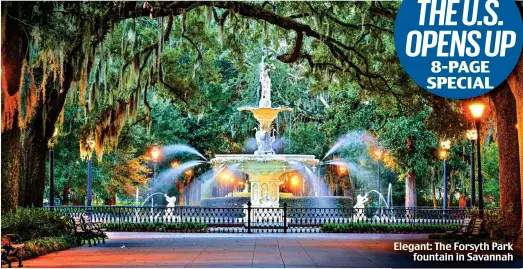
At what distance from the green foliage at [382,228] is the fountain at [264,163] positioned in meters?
4.11

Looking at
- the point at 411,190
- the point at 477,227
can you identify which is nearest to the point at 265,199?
the point at 411,190

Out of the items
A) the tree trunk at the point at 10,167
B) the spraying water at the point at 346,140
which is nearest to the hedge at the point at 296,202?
the spraying water at the point at 346,140

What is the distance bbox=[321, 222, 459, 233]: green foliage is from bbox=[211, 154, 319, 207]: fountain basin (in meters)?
4.11

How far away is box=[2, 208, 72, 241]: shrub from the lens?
18.1 metres

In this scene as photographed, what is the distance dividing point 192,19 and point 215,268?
48.3 feet

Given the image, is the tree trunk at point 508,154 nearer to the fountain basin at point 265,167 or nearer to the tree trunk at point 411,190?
the fountain basin at point 265,167

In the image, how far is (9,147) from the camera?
62.0 feet

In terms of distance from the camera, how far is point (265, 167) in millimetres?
32656

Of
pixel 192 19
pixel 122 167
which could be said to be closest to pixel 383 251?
pixel 192 19

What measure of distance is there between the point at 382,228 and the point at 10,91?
16665mm

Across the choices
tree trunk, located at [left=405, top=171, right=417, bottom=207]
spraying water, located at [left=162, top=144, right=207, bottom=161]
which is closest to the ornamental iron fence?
tree trunk, located at [left=405, top=171, right=417, bottom=207]

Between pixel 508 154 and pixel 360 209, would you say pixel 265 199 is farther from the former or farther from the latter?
pixel 508 154

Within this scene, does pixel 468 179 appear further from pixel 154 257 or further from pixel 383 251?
pixel 154 257

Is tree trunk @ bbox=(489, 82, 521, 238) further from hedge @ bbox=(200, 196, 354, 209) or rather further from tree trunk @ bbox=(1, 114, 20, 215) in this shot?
hedge @ bbox=(200, 196, 354, 209)
